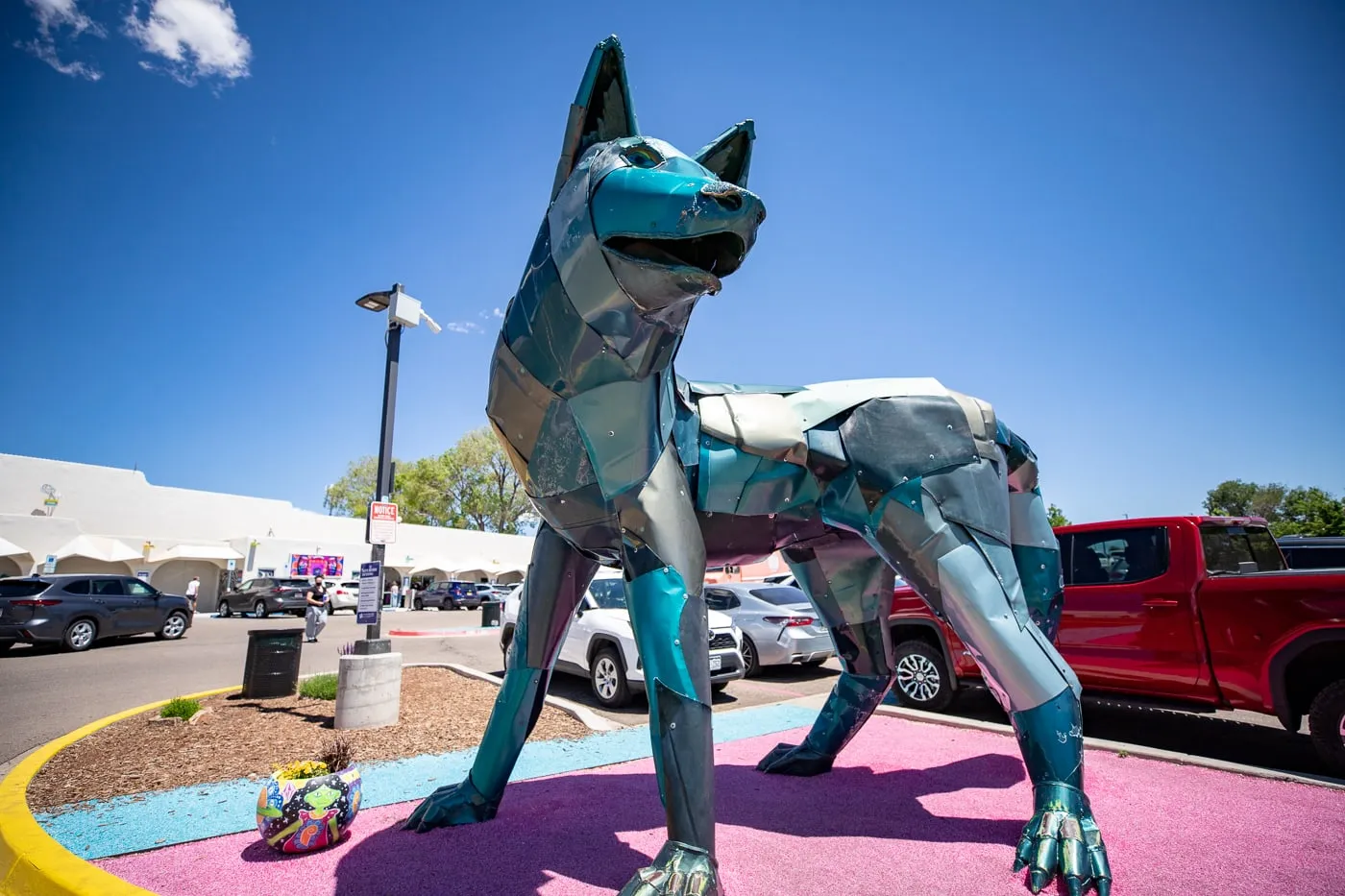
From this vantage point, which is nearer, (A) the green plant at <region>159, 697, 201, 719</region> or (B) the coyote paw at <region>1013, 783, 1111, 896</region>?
(B) the coyote paw at <region>1013, 783, 1111, 896</region>

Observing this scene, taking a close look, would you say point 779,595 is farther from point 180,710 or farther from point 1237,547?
point 180,710

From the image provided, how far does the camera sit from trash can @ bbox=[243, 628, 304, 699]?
304 inches

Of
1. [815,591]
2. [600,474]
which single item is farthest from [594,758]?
[600,474]

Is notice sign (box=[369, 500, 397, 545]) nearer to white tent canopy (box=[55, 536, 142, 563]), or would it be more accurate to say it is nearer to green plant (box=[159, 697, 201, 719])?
green plant (box=[159, 697, 201, 719])

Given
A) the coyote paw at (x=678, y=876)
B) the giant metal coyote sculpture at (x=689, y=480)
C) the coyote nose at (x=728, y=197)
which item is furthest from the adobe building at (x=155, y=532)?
the coyote nose at (x=728, y=197)

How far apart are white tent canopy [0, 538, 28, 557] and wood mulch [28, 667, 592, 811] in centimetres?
2404

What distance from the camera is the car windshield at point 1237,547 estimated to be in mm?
6008

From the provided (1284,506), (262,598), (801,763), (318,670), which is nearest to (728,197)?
(801,763)

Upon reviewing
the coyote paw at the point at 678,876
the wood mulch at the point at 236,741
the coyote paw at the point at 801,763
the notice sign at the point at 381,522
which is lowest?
the wood mulch at the point at 236,741

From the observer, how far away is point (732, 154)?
2.84m

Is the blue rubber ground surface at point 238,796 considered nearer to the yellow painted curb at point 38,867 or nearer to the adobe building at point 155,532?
the yellow painted curb at point 38,867

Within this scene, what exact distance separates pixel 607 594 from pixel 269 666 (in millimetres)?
4065

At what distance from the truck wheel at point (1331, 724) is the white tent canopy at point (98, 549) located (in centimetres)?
3315

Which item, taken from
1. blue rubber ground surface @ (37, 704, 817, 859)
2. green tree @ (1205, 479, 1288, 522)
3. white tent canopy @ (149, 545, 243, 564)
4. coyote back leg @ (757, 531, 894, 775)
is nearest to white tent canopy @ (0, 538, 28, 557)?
white tent canopy @ (149, 545, 243, 564)
